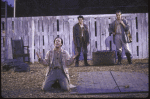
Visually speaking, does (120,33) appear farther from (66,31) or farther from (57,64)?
(57,64)

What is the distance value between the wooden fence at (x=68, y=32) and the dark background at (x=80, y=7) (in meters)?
1.52

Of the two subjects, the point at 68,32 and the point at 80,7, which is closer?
the point at 68,32

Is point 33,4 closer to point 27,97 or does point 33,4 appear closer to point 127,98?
point 27,97

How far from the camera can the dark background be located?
11.9 m

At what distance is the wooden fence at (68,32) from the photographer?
10508 mm

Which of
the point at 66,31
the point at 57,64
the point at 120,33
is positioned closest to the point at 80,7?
the point at 66,31

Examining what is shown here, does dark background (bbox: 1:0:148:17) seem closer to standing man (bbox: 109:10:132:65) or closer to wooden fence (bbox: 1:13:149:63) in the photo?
wooden fence (bbox: 1:13:149:63)

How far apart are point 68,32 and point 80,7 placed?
7.12 ft

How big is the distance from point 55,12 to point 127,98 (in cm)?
905

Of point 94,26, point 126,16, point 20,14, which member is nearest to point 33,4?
point 20,14

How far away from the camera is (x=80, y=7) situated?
11969 mm

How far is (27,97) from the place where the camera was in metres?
4.22

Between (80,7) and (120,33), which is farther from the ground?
(80,7)

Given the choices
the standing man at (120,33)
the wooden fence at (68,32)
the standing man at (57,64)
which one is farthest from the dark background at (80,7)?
the standing man at (57,64)
